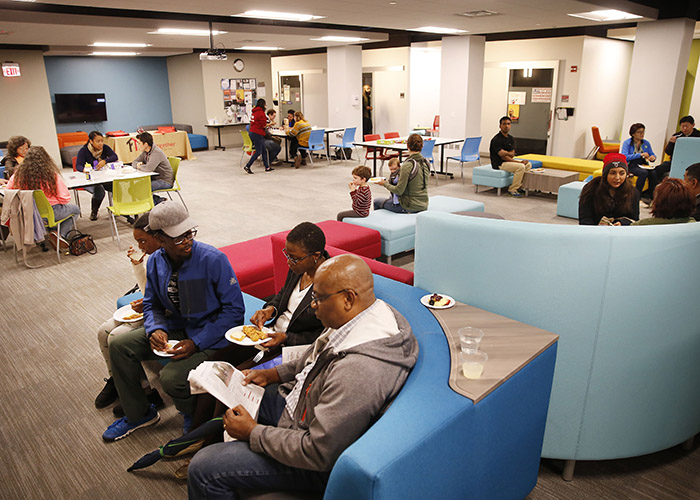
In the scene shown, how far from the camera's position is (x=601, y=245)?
236cm

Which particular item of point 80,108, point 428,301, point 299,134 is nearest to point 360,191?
point 428,301

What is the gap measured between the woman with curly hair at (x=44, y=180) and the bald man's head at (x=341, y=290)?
5.38 meters

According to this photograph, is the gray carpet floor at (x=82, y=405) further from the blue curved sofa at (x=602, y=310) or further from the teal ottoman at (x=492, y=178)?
the teal ottoman at (x=492, y=178)

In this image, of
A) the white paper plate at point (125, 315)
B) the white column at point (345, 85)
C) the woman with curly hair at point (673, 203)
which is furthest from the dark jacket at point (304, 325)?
the white column at point (345, 85)

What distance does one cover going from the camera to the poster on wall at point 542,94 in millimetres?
12905

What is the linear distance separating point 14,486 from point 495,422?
8.24 ft

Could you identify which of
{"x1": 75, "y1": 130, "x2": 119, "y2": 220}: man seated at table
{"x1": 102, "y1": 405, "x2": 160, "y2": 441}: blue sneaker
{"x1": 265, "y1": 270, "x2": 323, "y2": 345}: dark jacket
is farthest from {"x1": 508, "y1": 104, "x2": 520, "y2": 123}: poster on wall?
{"x1": 102, "y1": 405, "x2": 160, "y2": 441}: blue sneaker

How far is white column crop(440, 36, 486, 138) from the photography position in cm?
1145

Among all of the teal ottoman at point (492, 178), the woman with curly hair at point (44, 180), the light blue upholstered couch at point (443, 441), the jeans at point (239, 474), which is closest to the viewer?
the light blue upholstered couch at point (443, 441)

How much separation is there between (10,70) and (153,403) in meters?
12.2

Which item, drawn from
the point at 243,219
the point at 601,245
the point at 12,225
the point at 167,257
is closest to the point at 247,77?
the point at 243,219

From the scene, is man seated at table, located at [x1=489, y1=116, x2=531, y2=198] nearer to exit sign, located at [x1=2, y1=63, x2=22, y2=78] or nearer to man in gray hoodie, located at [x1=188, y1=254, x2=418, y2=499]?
man in gray hoodie, located at [x1=188, y1=254, x2=418, y2=499]

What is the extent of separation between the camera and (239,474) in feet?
6.26

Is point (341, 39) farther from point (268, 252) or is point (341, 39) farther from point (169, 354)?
point (169, 354)
